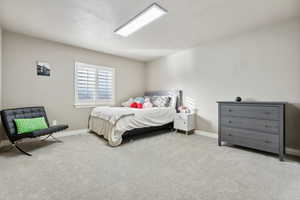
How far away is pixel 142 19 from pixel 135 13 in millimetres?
219

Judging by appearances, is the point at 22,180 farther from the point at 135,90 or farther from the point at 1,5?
the point at 135,90

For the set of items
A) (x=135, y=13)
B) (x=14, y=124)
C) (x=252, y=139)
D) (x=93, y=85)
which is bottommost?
(x=252, y=139)

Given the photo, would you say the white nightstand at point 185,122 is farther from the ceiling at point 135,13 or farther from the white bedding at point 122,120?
Answer: the ceiling at point 135,13

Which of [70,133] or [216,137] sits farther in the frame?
[70,133]

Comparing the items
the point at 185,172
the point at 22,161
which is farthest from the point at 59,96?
the point at 185,172

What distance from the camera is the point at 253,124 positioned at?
2496 millimetres

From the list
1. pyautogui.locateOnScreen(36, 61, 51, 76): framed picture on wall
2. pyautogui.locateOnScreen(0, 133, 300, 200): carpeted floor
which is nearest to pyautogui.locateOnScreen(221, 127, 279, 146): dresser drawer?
pyautogui.locateOnScreen(0, 133, 300, 200): carpeted floor

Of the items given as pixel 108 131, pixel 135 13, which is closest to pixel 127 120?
pixel 108 131

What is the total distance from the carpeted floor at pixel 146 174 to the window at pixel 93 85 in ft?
5.35

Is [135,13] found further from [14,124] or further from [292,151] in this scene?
[292,151]

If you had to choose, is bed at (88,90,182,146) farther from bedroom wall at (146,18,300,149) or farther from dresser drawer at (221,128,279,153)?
dresser drawer at (221,128,279,153)

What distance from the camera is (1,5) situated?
2150 mm

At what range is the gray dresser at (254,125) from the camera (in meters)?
2.23

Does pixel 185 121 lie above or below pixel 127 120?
below
